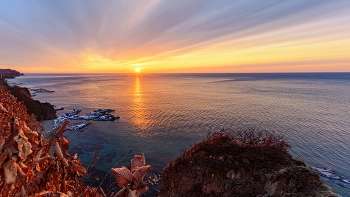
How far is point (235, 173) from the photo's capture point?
12.9 meters

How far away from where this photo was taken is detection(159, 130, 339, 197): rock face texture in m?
11.2

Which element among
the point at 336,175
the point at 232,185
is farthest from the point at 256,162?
the point at 336,175

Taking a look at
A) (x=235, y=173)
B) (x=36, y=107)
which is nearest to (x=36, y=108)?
(x=36, y=107)

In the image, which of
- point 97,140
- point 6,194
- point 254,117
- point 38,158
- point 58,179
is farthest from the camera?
point 254,117

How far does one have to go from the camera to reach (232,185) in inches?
501

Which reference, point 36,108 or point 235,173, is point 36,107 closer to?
point 36,108

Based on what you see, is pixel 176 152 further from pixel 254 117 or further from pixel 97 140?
pixel 254 117

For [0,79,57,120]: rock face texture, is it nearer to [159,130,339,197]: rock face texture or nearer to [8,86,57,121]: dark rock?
[8,86,57,121]: dark rock

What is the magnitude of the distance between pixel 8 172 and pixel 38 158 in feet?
Answer: 2.36

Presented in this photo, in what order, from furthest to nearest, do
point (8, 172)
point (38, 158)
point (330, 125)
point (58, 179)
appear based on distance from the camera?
point (330, 125)
point (58, 179)
point (38, 158)
point (8, 172)

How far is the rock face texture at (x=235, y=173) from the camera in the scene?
11227 mm

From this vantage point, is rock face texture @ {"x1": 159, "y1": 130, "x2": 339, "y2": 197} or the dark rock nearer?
rock face texture @ {"x1": 159, "y1": 130, "x2": 339, "y2": 197}

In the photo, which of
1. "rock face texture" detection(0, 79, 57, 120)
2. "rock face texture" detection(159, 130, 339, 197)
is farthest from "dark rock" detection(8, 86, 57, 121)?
"rock face texture" detection(159, 130, 339, 197)

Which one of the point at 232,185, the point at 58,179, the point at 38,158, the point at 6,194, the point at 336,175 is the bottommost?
the point at 336,175
